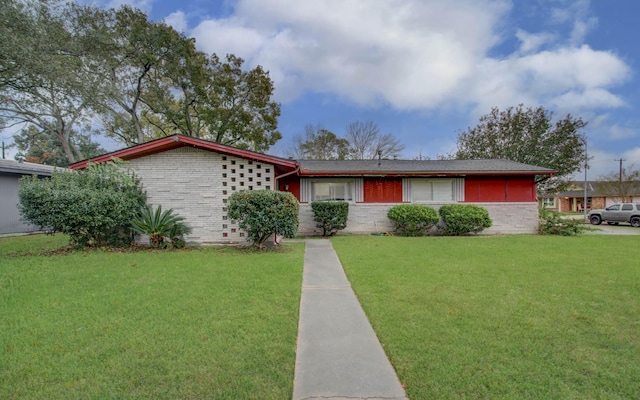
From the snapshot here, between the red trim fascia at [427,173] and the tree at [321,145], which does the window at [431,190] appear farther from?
the tree at [321,145]

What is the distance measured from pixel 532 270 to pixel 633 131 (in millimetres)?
23134

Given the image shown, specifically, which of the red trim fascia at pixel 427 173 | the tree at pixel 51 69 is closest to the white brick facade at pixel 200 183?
the red trim fascia at pixel 427 173

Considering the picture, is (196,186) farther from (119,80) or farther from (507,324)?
(119,80)

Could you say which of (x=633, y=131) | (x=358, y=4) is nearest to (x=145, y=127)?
(x=358, y=4)

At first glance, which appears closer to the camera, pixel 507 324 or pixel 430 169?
pixel 507 324

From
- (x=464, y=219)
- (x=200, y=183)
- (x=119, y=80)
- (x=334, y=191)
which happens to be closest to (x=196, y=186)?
(x=200, y=183)

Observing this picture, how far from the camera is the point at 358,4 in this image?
10102mm

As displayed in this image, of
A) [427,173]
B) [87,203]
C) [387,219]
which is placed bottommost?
[387,219]

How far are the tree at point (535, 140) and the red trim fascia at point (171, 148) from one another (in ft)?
68.7

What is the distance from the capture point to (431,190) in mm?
13047

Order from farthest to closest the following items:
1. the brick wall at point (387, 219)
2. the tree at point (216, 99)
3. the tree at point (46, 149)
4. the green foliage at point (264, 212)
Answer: the tree at point (46, 149)
the tree at point (216, 99)
the brick wall at point (387, 219)
the green foliage at point (264, 212)

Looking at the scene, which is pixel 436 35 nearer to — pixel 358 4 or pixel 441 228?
pixel 358 4

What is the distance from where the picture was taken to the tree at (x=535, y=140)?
69.6 feet

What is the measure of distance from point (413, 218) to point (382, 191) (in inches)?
70.4
